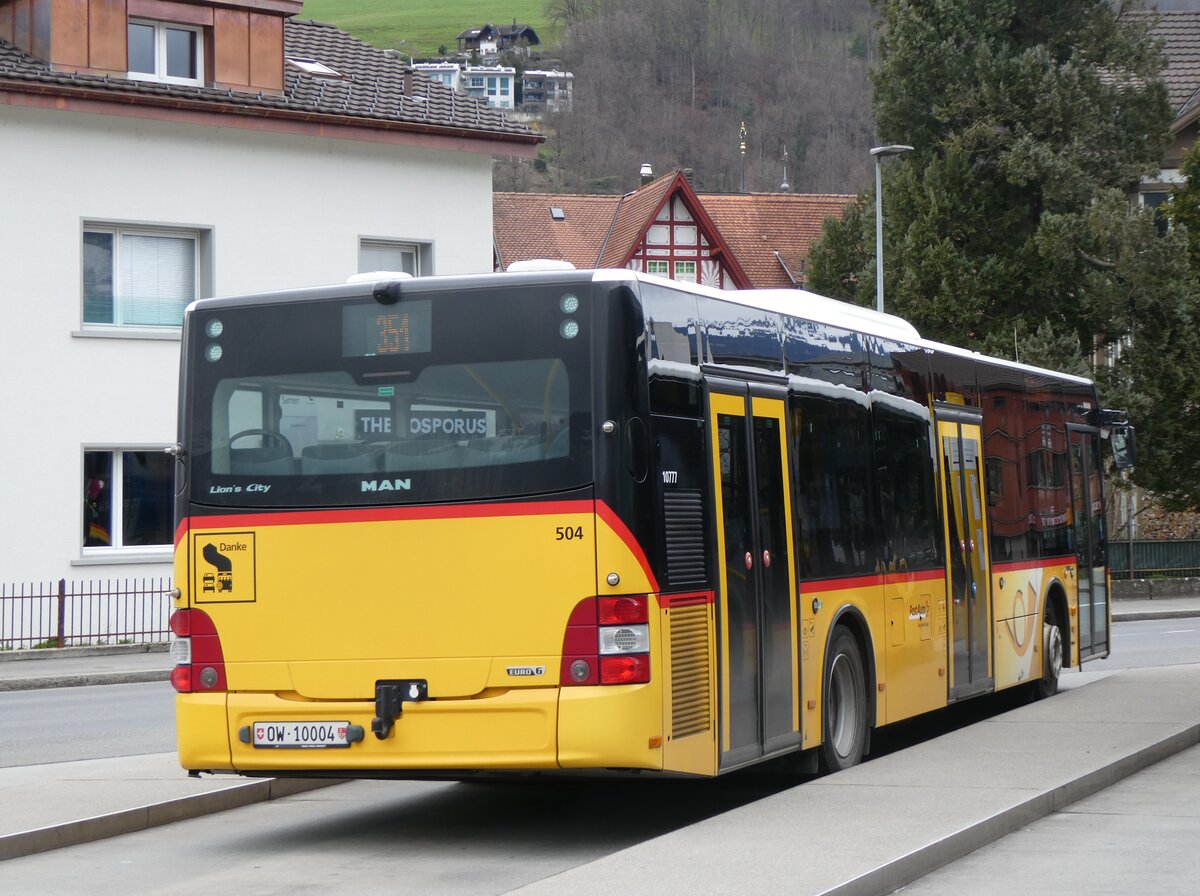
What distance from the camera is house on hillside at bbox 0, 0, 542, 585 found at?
25953 mm

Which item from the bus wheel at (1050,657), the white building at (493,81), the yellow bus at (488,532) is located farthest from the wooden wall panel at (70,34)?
the white building at (493,81)

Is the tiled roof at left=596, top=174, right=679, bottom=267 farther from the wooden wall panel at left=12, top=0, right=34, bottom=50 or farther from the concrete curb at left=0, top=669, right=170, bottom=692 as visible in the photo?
the concrete curb at left=0, top=669, right=170, bottom=692

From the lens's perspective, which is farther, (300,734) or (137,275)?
(137,275)

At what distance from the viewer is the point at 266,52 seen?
1156 inches

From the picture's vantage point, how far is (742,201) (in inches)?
2675

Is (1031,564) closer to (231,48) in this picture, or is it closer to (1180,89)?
(231,48)

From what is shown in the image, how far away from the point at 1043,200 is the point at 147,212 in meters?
18.5

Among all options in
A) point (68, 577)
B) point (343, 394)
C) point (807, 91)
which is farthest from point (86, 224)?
point (807, 91)

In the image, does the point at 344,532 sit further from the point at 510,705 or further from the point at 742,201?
the point at 742,201

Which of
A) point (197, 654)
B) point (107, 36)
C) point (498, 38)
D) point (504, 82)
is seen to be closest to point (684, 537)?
point (197, 654)

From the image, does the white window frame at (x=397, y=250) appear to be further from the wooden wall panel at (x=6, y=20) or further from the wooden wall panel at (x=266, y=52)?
the wooden wall panel at (x=6, y=20)

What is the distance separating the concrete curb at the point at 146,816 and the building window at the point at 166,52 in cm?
1889

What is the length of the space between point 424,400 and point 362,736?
1725 millimetres

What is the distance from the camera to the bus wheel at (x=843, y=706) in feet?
36.8
